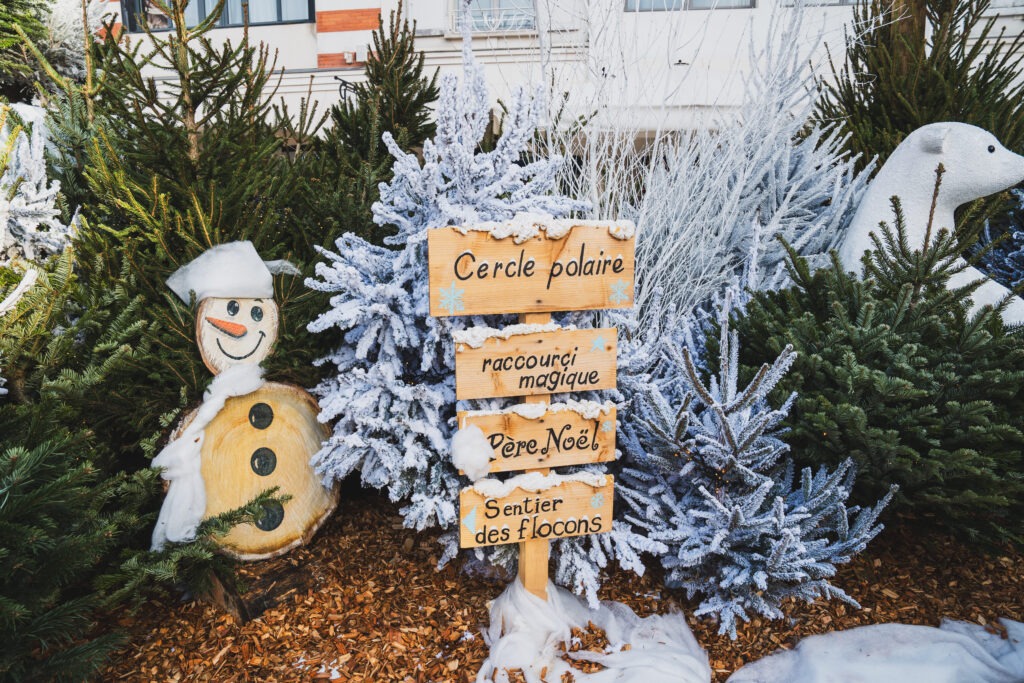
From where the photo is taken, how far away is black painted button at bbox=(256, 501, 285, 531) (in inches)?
95.9

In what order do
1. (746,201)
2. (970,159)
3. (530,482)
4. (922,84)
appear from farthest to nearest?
(922,84), (746,201), (970,159), (530,482)

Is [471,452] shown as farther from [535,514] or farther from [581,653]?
[581,653]

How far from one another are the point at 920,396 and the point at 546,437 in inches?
47.4

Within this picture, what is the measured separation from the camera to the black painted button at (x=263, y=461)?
247 cm

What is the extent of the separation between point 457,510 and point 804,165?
263 centimetres

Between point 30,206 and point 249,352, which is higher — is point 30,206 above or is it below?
above

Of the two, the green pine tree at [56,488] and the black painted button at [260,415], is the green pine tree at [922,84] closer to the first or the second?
the black painted button at [260,415]

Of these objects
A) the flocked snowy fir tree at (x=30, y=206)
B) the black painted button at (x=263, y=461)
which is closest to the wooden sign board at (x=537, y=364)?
the black painted button at (x=263, y=461)

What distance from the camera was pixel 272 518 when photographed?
245 cm

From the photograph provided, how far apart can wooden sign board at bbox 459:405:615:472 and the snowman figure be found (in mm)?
877

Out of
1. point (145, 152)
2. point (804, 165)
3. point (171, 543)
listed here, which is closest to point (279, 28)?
point (145, 152)

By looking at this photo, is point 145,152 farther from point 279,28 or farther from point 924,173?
point 279,28

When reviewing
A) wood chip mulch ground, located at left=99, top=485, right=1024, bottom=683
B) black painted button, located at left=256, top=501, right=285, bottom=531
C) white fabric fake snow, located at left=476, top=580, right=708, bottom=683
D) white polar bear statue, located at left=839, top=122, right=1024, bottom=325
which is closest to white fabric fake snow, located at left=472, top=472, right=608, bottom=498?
white fabric fake snow, located at left=476, top=580, right=708, bottom=683

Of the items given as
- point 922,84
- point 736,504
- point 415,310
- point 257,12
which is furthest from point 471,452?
point 257,12
